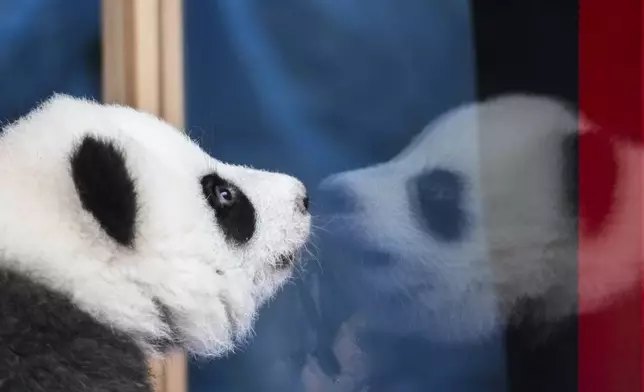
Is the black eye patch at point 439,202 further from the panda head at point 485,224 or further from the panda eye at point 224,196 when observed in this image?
the panda eye at point 224,196

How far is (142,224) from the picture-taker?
61cm

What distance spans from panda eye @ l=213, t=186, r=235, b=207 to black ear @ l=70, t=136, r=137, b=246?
94 millimetres

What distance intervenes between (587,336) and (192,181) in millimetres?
612

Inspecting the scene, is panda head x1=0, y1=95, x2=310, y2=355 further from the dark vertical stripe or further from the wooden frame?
the dark vertical stripe

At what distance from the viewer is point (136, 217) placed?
603mm

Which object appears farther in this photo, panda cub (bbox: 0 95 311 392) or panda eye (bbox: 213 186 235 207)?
panda eye (bbox: 213 186 235 207)

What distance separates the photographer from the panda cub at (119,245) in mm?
550

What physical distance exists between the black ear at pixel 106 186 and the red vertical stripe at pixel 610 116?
2.07 ft

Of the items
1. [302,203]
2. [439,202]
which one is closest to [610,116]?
[439,202]

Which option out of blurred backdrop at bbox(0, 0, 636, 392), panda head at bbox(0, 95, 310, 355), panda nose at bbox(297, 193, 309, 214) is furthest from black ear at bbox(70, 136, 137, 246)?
blurred backdrop at bbox(0, 0, 636, 392)

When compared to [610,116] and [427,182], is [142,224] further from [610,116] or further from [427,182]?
[610,116]

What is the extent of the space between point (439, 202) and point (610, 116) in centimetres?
23

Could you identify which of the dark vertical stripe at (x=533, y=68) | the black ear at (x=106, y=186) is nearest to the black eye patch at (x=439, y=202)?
the dark vertical stripe at (x=533, y=68)

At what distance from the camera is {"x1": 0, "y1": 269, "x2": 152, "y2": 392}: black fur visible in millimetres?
528
